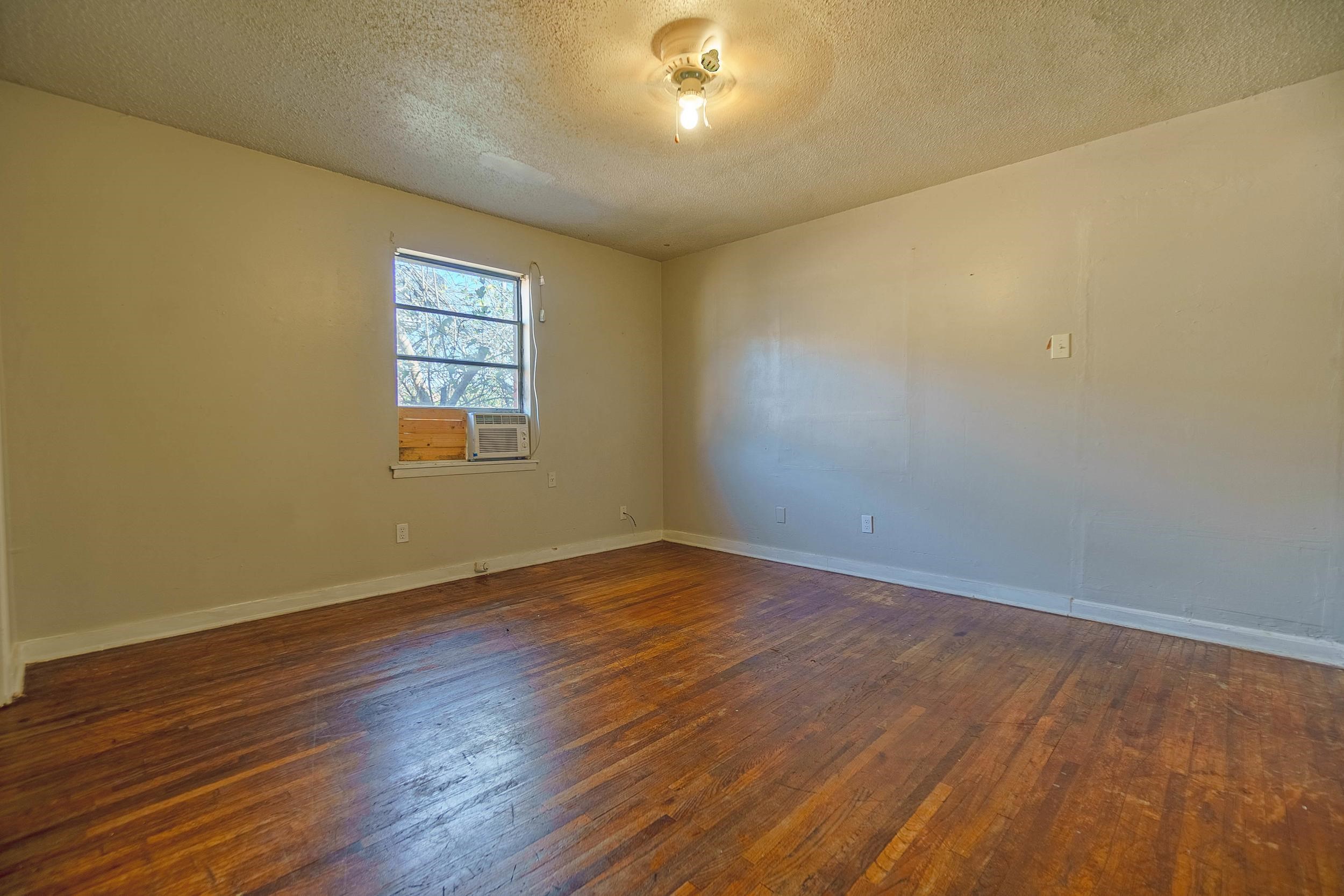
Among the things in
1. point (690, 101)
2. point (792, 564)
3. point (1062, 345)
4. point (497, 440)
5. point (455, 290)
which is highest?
point (690, 101)

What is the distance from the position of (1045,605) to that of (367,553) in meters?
3.99

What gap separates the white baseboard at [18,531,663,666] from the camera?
2498mm

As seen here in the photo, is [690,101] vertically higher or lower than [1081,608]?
higher

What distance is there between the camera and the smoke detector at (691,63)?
2035 millimetres

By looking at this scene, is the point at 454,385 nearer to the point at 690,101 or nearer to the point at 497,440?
the point at 497,440

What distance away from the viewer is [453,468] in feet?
12.5

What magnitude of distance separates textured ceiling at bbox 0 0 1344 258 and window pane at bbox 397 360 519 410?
1184mm

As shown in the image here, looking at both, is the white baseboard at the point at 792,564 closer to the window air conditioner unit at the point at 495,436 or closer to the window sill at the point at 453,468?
the window sill at the point at 453,468

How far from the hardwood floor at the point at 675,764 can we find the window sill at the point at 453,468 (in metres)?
1.05

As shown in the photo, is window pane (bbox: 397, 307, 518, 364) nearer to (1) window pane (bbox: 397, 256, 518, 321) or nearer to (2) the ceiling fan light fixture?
(1) window pane (bbox: 397, 256, 518, 321)

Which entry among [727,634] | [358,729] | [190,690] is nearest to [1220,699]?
[727,634]

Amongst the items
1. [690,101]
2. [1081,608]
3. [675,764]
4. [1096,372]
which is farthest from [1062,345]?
[675,764]

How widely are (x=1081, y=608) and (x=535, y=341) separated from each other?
3846 mm

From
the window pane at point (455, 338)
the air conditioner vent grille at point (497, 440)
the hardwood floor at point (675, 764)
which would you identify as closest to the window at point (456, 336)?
the window pane at point (455, 338)
